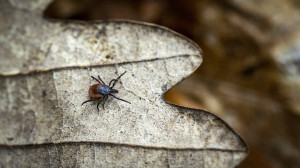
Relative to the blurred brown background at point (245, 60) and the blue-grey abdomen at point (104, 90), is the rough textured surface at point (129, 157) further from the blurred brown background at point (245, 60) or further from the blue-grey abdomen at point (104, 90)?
the blurred brown background at point (245, 60)

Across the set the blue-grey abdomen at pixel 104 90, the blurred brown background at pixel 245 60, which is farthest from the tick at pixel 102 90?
the blurred brown background at pixel 245 60

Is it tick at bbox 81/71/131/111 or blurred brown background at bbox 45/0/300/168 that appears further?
blurred brown background at bbox 45/0/300/168

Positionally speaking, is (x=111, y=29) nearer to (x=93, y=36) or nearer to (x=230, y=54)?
(x=93, y=36)

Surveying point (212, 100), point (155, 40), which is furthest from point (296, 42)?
point (155, 40)

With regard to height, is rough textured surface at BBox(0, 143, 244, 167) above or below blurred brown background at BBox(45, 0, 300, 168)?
below

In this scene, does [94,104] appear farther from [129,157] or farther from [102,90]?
[129,157]

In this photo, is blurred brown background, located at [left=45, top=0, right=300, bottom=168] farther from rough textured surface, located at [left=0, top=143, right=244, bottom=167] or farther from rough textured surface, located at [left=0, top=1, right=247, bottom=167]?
rough textured surface, located at [left=0, top=143, right=244, bottom=167]

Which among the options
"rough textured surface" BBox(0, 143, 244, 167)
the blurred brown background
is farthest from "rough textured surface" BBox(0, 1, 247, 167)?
the blurred brown background
